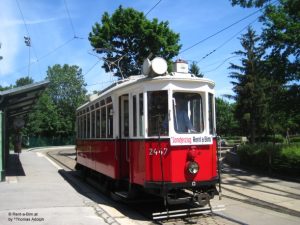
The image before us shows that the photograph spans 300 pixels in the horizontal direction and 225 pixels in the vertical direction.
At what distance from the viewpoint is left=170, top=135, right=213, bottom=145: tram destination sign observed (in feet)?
33.0

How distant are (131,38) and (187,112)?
27217mm

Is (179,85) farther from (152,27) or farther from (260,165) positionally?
(152,27)

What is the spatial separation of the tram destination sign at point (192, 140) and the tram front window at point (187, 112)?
21 cm

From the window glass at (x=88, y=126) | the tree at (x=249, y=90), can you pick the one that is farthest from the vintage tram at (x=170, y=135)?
the tree at (x=249, y=90)

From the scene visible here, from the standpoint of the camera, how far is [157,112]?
10.3 m

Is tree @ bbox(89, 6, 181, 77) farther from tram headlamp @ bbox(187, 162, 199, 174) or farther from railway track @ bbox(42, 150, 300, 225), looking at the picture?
tram headlamp @ bbox(187, 162, 199, 174)

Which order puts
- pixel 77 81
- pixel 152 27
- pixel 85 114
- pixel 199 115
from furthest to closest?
pixel 77 81, pixel 152 27, pixel 85 114, pixel 199 115

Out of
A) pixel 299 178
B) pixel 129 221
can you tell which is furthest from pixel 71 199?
pixel 299 178

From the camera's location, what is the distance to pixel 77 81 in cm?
9569

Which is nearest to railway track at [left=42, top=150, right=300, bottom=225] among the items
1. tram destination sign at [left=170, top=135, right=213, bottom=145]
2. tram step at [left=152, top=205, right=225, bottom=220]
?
tram step at [left=152, top=205, right=225, bottom=220]

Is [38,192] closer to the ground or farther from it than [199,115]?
closer to the ground

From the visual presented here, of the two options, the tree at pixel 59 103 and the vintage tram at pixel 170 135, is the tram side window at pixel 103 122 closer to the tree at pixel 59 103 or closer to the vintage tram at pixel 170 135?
the vintage tram at pixel 170 135

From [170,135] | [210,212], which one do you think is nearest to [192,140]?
[170,135]

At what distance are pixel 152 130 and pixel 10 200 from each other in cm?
424
